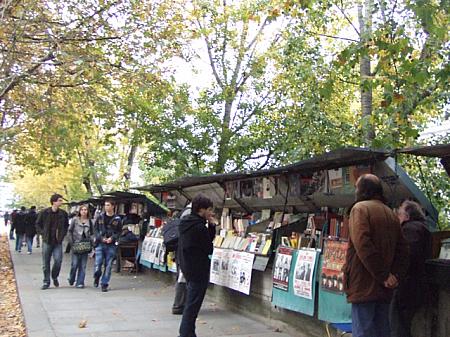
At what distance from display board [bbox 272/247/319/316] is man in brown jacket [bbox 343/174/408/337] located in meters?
1.84

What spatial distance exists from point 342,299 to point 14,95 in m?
12.6

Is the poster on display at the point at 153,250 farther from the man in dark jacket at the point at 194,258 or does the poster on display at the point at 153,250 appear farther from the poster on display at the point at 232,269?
the man in dark jacket at the point at 194,258

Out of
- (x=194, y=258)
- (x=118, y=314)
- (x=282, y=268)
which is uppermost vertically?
(x=194, y=258)

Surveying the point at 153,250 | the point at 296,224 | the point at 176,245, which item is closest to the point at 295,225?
the point at 296,224

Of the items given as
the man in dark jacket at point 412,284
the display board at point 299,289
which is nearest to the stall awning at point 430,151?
the man in dark jacket at point 412,284

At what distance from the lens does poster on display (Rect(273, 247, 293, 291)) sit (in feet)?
21.3

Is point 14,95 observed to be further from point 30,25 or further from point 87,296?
point 87,296

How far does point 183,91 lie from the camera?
1549 cm

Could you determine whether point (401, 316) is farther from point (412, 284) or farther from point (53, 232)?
point (53, 232)

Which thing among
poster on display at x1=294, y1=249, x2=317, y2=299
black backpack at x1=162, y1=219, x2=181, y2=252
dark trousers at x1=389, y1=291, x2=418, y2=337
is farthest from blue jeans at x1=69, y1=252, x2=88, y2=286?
dark trousers at x1=389, y1=291, x2=418, y2=337

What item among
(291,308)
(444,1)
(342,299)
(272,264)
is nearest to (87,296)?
(272,264)

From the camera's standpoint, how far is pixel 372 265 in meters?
3.95

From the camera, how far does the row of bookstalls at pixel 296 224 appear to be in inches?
223

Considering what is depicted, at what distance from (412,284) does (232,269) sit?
3358mm
